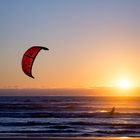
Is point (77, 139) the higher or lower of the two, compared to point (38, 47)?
lower

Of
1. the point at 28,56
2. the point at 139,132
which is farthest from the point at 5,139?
the point at 139,132

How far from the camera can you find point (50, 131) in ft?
83.8

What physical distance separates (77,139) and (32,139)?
909mm

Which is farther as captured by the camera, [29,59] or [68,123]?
[68,123]

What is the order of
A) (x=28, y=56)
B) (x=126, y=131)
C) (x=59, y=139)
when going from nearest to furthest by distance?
(x=59, y=139) → (x=28, y=56) → (x=126, y=131)

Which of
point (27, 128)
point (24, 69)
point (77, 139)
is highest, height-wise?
point (27, 128)

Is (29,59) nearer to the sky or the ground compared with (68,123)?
nearer to the ground

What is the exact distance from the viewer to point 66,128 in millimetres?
27703

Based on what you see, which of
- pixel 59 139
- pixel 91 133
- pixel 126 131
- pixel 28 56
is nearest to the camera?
pixel 59 139

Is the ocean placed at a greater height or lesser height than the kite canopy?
greater

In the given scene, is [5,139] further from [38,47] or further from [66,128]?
[66,128]

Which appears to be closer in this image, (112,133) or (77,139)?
(77,139)

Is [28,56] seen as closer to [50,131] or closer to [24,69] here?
[24,69]

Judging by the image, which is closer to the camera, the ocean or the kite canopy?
the kite canopy
